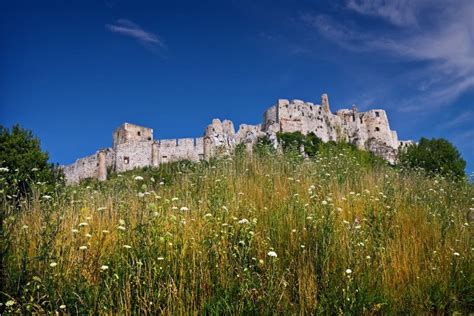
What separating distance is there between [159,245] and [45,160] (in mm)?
24303

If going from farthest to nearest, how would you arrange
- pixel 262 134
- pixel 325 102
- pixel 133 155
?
pixel 325 102
pixel 133 155
pixel 262 134

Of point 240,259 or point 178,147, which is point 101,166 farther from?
point 240,259

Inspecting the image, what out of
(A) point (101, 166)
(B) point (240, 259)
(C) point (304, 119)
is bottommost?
(B) point (240, 259)

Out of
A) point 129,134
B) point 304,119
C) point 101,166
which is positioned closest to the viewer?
point 101,166

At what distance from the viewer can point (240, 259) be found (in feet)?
10.3

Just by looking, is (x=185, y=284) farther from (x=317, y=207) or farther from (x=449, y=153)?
(x=449, y=153)

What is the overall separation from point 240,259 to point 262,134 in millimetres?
50155

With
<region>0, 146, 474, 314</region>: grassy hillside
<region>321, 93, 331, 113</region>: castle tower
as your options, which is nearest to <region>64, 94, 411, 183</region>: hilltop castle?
<region>321, 93, 331, 113</region>: castle tower

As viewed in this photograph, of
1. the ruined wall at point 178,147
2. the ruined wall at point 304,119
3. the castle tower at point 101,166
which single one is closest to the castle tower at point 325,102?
the ruined wall at point 304,119

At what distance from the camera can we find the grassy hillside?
10.2 feet

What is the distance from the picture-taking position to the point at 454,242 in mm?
4895

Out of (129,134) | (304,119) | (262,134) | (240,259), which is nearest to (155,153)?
(129,134)

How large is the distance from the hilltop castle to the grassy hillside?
42.3 meters

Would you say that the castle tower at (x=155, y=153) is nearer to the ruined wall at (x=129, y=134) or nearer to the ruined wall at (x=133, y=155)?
the ruined wall at (x=133, y=155)
